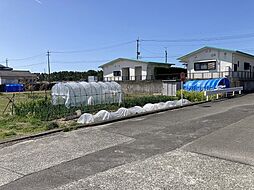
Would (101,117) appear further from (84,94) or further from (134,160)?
(84,94)

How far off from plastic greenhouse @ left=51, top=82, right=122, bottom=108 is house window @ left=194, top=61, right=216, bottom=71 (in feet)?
48.1

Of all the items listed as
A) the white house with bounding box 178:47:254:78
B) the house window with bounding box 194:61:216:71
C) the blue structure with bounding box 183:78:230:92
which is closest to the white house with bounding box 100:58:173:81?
the white house with bounding box 178:47:254:78

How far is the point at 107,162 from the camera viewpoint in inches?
180

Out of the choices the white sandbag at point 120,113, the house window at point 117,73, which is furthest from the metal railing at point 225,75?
the white sandbag at point 120,113

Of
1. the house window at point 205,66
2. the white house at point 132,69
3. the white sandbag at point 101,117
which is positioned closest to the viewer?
the white sandbag at point 101,117

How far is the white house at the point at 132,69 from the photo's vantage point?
3375 cm

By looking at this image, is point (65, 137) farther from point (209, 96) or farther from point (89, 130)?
point (209, 96)

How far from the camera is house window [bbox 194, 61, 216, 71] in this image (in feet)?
89.3

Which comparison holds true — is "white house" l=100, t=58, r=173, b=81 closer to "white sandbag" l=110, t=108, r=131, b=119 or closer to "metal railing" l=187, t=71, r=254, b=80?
"metal railing" l=187, t=71, r=254, b=80

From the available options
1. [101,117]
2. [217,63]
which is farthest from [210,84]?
[101,117]

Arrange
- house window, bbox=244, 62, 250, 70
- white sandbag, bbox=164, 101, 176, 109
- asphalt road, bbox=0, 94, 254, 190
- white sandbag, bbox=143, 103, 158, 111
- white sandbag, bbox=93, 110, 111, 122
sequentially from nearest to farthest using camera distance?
asphalt road, bbox=0, 94, 254, 190 < white sandbag, bbox=93, 110, 111, 122 < white sandbag, bbox=143, 103, 158, 111 < white sandbag, bbox=164, 101, 176, 109 < house window, bbox=244, 62, 250, 70

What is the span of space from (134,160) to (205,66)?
25320mm

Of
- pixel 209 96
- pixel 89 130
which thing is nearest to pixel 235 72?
pixel 209 96

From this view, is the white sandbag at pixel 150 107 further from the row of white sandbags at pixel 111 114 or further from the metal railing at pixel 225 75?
the metal railing at pixel 225 75
